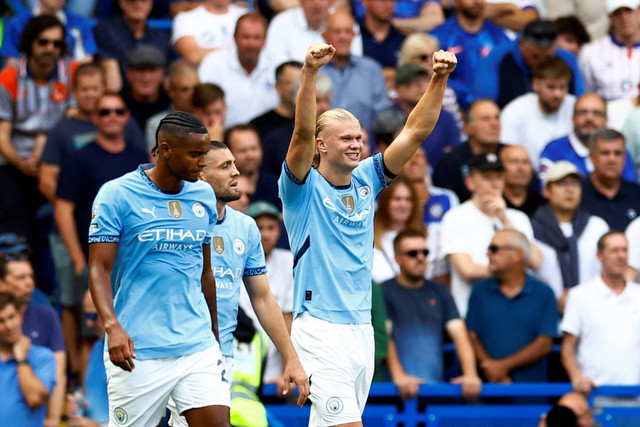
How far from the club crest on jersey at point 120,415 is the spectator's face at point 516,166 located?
18.1ft

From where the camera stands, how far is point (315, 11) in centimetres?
1228

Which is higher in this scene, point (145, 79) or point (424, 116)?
point (145, 79)

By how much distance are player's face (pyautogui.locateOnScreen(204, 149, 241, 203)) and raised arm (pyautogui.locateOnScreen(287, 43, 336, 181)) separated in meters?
0.47

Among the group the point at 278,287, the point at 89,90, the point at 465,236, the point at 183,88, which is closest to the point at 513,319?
the point at 465,236

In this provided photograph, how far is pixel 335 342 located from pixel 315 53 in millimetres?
1626

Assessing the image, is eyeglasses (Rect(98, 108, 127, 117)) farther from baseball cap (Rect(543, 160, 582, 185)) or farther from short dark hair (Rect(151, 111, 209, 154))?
short dark hair (Rect(151, 111, 209, 154))

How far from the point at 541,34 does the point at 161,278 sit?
24.0 ft

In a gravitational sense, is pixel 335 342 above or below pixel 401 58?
below

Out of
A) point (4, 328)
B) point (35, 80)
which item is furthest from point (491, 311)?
point (35, 80)

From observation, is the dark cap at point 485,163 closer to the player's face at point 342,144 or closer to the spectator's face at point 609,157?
the spectator's face at point 609,157

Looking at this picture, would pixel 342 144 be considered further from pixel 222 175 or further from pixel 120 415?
pixel 120 415

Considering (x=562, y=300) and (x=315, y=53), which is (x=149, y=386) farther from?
(x=562, y=300)

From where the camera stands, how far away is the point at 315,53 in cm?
637

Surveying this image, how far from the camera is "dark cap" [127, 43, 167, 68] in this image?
11312 mm
